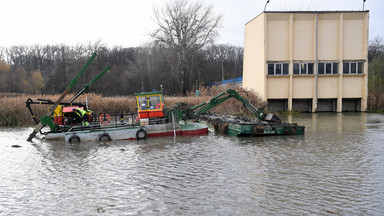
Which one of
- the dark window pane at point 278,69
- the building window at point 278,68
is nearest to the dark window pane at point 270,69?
the building window at point 278,68

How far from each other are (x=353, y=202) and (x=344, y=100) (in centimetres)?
2747

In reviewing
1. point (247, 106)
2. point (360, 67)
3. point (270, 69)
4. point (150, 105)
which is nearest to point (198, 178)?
point (150, 105)

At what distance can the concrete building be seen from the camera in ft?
95.9

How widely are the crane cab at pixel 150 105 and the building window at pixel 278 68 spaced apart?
15.4m

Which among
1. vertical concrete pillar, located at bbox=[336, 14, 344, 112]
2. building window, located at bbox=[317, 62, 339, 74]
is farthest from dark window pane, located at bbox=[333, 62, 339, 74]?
vertical concrete pillar, located at bbox=[336, 14, 344, 112]

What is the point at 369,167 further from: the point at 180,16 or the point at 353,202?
the point at 180,16

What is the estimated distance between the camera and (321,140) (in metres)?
14.5

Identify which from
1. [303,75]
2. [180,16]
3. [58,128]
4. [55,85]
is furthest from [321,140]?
[55,85]

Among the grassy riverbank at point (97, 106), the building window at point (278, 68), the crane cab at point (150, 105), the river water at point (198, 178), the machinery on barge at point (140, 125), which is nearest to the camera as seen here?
the river water at point (198, 178)

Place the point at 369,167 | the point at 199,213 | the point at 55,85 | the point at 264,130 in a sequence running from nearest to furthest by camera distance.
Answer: the point at 199,213 < the point at 369,167 < the point at 264,130 < the point at 55,85

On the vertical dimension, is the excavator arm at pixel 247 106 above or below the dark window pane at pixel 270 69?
below

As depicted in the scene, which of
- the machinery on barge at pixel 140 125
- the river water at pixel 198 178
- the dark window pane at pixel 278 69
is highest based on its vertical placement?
the dark window pane at pixel 278 69

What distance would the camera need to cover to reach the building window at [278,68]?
2945cm

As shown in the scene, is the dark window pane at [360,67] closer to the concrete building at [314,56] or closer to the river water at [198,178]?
the concrete building at [314,56]
